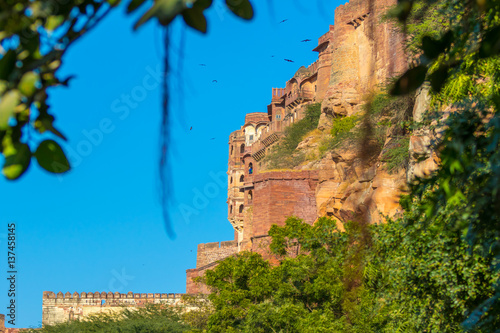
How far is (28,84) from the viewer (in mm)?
1978

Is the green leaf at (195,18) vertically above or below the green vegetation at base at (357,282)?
below

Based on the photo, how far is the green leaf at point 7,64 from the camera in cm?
196

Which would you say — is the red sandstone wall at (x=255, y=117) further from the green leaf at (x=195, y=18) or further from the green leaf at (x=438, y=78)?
the green leaf at (x=195, y=18)

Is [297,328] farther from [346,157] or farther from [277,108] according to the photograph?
[277,108]

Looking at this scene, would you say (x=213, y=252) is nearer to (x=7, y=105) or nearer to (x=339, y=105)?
(x=339, y=105)

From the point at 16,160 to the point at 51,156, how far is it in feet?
0.32

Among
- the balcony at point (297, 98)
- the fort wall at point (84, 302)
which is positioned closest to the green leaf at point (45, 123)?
the fort wall at point (84, 302)

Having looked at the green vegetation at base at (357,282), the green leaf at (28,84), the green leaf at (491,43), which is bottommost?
the green leaf at (28,84)

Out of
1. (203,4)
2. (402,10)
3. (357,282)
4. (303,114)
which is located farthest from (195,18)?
(303,114)

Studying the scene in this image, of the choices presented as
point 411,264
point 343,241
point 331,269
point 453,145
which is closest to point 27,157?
point 453,145

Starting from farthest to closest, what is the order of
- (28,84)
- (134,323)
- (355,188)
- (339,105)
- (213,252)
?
1. (213,252)
2. (339,105)
3. (134,323)
4. (355,188)
5. (28,84)

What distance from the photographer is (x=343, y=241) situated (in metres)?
27.5

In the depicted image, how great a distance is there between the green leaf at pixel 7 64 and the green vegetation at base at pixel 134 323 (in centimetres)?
3558

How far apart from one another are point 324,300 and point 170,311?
1885 centimetres
